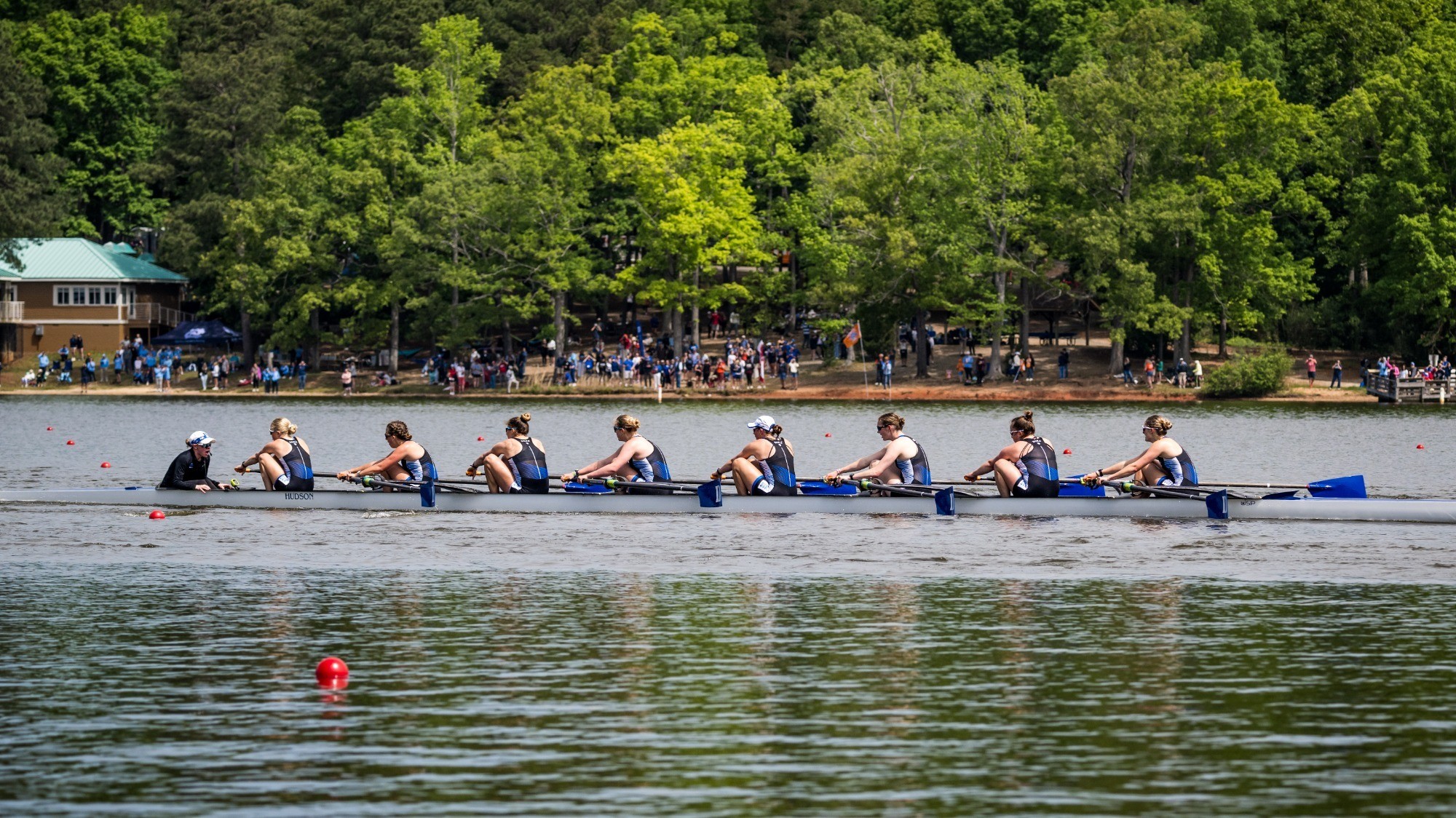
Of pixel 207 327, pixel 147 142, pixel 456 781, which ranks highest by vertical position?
pixel 147 142

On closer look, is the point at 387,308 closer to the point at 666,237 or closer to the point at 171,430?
the point at 666,237

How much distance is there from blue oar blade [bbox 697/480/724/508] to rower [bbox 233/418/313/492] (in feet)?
21.4

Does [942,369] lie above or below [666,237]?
below

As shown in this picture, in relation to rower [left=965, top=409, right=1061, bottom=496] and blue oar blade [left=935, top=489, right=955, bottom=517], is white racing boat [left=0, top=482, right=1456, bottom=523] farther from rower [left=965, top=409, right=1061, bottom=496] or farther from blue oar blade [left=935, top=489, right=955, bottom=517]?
rower [left=965, top=409, right=1061, bottom=496]

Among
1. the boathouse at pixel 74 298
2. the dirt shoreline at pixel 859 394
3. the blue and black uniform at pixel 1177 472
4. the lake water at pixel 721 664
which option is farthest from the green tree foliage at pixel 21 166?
the blue and black uniform at pixel 1177 472

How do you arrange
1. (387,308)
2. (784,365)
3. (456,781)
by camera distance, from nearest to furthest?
(456,781)
(784,365)
(387,308)

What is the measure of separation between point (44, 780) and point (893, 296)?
74.6 meters

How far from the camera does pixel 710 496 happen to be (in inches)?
1174

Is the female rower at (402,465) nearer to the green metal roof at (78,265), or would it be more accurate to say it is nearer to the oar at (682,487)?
the oar at (682,487)

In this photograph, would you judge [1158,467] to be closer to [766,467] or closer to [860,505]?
[860,505]

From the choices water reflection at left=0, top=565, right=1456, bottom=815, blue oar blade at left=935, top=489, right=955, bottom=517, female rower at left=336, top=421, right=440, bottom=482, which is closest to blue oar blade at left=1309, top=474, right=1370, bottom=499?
blue oar blade at left=935, top=489, right=955, bottom=517

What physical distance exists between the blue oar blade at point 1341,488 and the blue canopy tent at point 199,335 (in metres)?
75.9

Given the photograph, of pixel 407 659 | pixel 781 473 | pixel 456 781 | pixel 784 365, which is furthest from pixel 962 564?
pixel 784 365

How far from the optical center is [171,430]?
6106 cm
